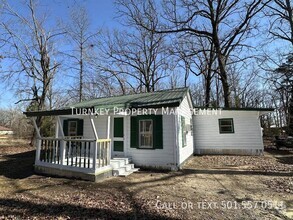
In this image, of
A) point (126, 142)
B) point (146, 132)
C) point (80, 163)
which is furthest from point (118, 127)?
point (80, 163)

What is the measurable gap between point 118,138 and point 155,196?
4.41m

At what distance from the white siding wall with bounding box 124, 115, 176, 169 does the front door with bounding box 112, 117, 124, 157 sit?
0.77 meters

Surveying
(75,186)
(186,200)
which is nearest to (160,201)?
(186,200)

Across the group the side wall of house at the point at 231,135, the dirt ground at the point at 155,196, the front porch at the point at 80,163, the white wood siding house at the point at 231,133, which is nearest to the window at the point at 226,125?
the white wood siding house at the point at 231,133

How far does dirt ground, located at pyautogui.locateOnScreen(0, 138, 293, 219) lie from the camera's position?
4.08m

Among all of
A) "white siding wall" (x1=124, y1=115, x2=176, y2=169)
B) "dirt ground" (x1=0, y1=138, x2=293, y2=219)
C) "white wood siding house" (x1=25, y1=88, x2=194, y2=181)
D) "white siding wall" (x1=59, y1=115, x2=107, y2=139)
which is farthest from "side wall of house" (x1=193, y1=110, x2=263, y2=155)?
"white siding wall" (x1=59, y1=115, x2=107, y2=139)

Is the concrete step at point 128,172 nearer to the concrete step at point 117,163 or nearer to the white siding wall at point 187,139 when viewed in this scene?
the concrete step at point 117,163

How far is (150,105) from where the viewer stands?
8.49 meters

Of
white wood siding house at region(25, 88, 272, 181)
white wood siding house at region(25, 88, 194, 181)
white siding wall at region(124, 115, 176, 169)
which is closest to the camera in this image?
white wood siding house at region(25, 88, 272, 181)

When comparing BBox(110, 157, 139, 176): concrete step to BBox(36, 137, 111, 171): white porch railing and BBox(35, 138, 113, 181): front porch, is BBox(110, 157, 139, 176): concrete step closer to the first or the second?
BBox(35, 138, 113, 181): front porch

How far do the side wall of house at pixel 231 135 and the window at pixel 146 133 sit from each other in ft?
19.0

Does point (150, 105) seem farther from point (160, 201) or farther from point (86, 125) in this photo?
point (160, 201)

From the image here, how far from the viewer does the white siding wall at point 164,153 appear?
806 cm

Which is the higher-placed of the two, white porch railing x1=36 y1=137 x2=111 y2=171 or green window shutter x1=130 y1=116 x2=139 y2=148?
green window shutter x1=130 y1=116 x2=139 y2=148
